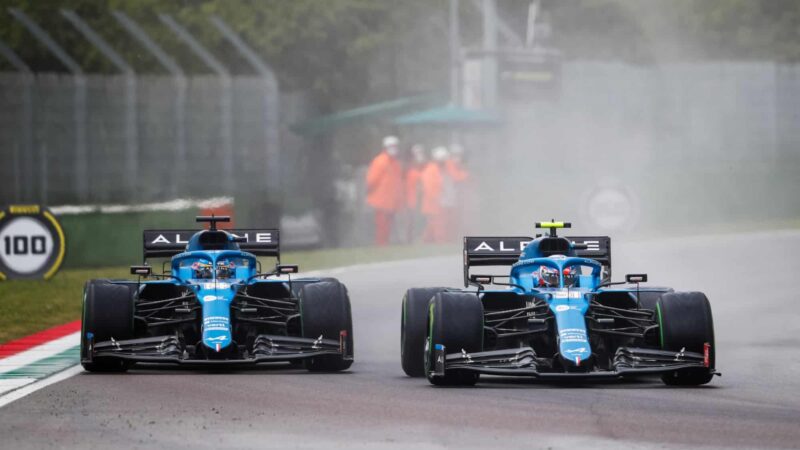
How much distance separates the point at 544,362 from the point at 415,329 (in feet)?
4.35

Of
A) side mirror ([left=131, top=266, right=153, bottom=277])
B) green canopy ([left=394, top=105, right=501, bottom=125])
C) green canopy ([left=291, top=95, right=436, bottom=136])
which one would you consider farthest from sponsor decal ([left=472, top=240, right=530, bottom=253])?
green canopy ([left=291, top=95, right=436, bottom=136])

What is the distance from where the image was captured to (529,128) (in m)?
45.7

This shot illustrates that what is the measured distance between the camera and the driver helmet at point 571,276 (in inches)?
571

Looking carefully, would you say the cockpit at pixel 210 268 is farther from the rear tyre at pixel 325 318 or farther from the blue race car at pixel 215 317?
the rear tyre at pixel 325 318

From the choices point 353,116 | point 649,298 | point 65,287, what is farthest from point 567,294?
point 353,116

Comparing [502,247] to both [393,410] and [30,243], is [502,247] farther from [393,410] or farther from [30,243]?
[30,243]

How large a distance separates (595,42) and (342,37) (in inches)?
384

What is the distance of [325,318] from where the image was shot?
15414 mm

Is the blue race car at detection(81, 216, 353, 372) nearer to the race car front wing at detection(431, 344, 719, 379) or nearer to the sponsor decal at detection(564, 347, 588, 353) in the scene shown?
the race car front wing at detection(431, 344, 719, 379)

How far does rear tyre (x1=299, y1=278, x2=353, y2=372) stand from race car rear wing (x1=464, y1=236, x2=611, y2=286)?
1023mm

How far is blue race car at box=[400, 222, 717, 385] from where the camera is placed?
13.9 metres

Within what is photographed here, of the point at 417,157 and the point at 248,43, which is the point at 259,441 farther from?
the point at 248,43

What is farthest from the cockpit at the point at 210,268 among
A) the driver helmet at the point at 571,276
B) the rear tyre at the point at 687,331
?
the rear tyre at the point at 687,331

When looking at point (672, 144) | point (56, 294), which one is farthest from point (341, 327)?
point (672, 144)
